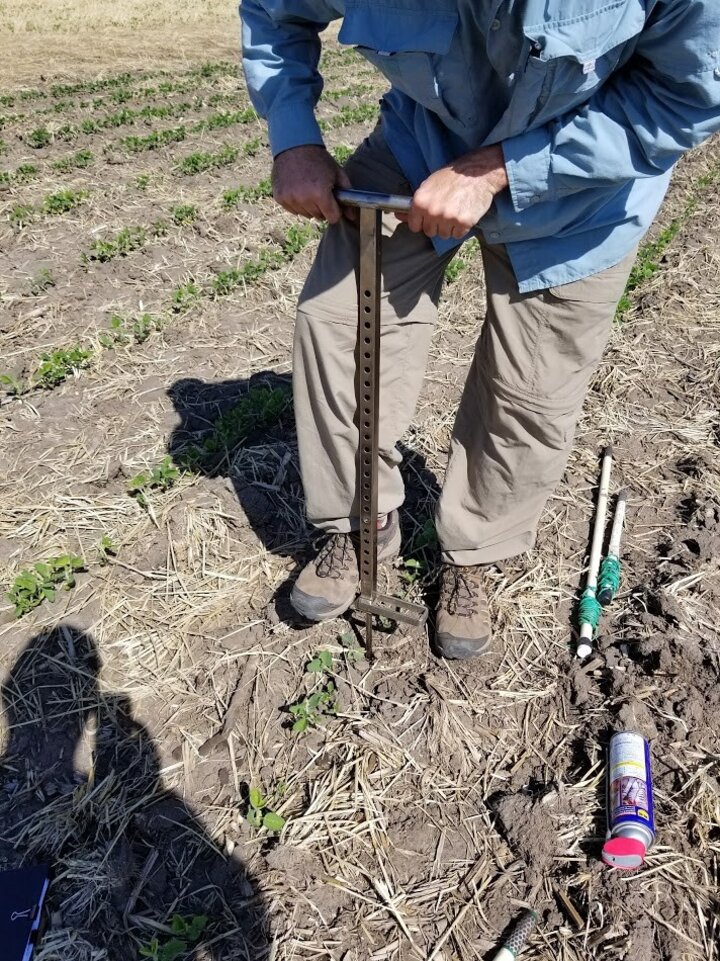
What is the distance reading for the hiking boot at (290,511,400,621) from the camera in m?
2.93

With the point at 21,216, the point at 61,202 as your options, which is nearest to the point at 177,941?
the point at 21,216

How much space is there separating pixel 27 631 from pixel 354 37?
2.61 m

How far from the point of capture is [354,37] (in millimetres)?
1976

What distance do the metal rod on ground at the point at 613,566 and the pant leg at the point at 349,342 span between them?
1114 mm

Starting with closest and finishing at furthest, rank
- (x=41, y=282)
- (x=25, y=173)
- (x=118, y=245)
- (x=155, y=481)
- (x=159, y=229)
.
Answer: (x=155, y=481) → (x=41, y=282) → (x=118, y=245) → (x=159, y=229) → (x=25, y=173)

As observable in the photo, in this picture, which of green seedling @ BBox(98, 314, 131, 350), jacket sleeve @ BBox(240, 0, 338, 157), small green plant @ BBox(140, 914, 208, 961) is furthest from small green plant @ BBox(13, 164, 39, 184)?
small green plant @ BBox(140, 914, 208, 961)

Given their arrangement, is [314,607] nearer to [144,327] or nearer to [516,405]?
[516,405]

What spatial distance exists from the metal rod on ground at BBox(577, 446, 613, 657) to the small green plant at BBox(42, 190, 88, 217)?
5.50 metres

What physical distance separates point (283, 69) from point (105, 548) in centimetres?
221

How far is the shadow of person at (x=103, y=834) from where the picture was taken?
2.28m

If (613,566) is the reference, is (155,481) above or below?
above

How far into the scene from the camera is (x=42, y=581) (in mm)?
3281

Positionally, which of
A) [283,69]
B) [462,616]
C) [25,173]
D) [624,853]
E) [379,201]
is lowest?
[624,853]

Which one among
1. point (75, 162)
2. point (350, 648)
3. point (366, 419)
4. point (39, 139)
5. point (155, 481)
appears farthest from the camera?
point (39, 139)
